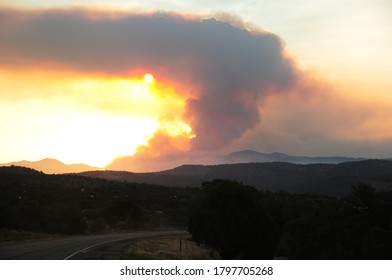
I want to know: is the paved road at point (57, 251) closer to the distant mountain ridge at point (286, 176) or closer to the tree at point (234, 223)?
the tree at point (234, 223)

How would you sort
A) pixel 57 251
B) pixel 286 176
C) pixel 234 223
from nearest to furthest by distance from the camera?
pixel 57 251 → pixel 234 223 → pixel 286 176

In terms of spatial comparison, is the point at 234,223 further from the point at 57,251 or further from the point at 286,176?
the point at 286,176

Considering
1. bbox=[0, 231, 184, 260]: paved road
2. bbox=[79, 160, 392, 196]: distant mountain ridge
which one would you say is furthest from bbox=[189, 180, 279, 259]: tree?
bbox=[79, 160, 392, 196]: distant mountain ridge

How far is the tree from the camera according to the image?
2938 cm

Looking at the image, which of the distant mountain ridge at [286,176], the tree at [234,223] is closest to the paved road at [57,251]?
the tree at [234,223]

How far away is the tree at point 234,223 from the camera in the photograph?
29375 mm

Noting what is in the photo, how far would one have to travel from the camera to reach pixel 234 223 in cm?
2925

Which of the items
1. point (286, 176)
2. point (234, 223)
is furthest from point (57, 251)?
point (286, 176)

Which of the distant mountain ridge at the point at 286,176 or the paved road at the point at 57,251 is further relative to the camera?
the distant mountain ridge at the point at 286,176

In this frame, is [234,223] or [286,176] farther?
[286,176]

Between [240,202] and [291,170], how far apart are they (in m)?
151

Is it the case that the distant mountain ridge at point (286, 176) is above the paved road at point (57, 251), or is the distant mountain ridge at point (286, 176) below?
above
